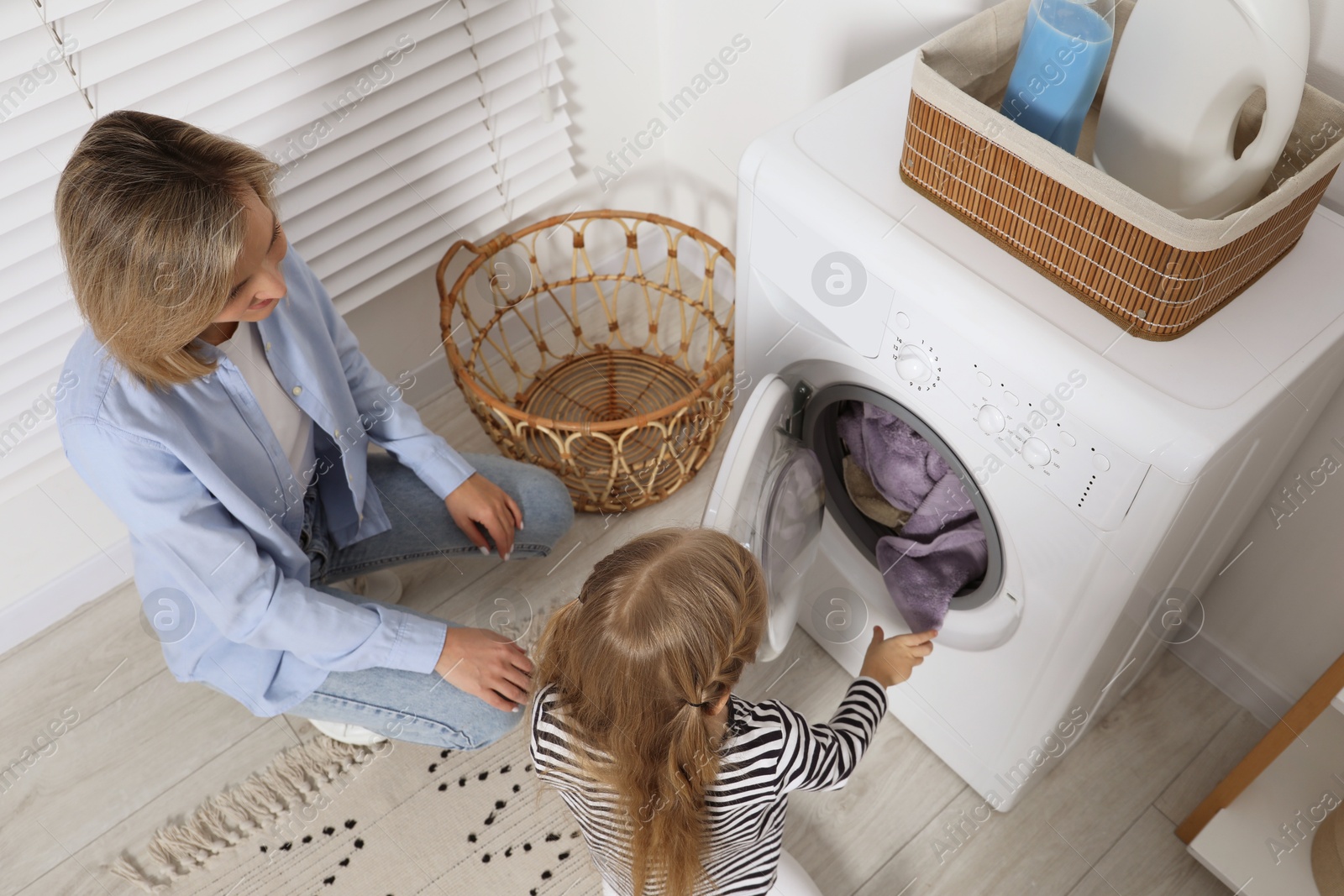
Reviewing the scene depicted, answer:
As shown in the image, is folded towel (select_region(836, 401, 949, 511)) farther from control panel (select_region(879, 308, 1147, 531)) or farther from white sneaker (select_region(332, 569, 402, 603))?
white sneaker (select_region(332, 569, 402, 603))

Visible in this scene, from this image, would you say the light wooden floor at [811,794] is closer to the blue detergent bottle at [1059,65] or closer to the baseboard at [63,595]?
Result: the baseboard at [63,595]

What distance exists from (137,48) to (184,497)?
563mm

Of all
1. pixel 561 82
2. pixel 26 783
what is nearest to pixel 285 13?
pixel 561 82

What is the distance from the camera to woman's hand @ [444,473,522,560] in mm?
1402

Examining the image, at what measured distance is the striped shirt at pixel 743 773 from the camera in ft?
3.08

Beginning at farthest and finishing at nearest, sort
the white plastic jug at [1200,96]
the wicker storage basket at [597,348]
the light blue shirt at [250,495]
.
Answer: the wicker storage basket at [597,348]
the light blue shirt at [250,495]
the white plastic jug at [1200,96]

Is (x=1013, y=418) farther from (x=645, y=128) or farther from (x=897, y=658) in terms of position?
(x=645, y=128)

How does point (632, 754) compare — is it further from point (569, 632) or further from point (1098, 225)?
point (1098, 225)

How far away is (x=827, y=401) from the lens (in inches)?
44.2

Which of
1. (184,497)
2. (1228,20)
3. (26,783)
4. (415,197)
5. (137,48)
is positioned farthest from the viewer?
(415,197)

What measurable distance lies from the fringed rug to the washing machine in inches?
19.3

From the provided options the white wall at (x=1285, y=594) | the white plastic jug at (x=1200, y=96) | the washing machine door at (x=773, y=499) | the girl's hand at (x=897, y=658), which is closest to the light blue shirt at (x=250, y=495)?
the washing machine door at (x=773, y=499)

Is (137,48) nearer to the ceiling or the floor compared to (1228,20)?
nearer to the floor

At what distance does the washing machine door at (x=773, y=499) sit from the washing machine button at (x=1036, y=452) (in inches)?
10.3
